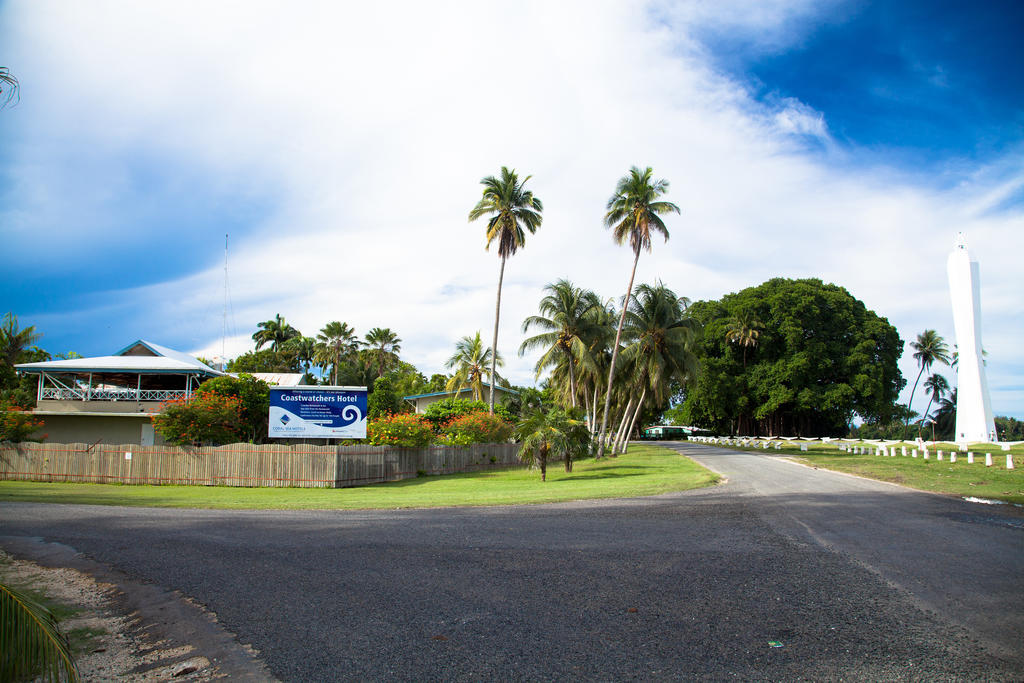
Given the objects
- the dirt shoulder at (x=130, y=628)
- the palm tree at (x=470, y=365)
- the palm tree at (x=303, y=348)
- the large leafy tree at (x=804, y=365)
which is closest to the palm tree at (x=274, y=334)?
the palm tree at (x=303, y=348)

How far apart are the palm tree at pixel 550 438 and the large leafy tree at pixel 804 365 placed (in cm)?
3617

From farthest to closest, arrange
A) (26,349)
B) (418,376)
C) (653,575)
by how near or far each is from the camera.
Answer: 1. (418,376)
2. (26,349)
3. (653,575)

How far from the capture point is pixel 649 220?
117 ft

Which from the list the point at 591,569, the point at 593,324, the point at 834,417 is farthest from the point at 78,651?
the point at 834,417

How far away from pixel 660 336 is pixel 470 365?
17727 mm

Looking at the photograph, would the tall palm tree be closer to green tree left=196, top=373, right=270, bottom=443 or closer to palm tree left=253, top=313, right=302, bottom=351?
green tree left=196, top=373, right=270, bottom=443

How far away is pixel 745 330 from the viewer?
192 feet

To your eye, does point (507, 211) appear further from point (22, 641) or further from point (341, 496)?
point (22, 641)

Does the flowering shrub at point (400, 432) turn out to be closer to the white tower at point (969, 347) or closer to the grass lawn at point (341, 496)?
the grass lawn at point (341, 496)

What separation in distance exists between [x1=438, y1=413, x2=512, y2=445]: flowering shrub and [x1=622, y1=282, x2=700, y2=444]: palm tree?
37.5 feet

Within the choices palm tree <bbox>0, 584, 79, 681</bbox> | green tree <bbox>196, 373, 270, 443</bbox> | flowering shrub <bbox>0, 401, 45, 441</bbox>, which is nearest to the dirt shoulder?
palm tree <bbox>0, 584, 79, 681</bbox>

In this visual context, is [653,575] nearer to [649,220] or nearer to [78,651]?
[78,651]

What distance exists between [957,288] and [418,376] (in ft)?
161

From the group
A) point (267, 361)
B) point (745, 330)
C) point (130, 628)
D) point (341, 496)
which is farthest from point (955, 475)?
point (267, 361)
